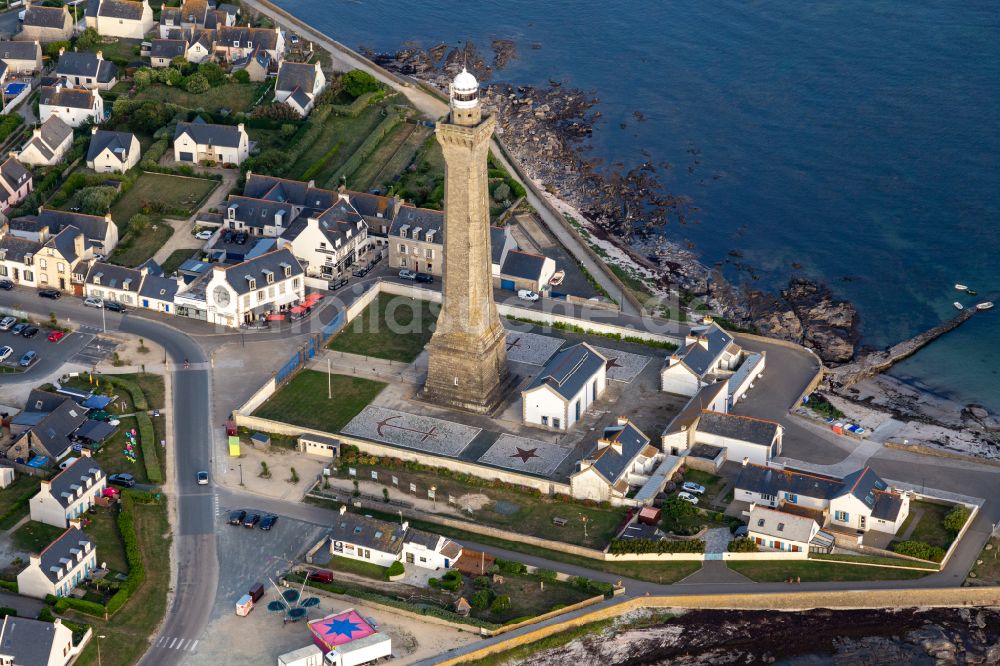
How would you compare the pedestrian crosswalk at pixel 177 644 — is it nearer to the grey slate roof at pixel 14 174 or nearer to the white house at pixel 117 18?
the grey slate roof at pixel 14 174

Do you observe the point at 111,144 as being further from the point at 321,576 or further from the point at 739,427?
the point at 739,427

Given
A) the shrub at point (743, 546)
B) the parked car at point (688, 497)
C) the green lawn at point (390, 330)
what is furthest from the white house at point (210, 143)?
the shrub at point (743, 546)

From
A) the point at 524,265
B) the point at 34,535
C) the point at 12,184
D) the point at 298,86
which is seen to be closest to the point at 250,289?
the point at 524,265

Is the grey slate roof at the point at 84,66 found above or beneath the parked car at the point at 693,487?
above

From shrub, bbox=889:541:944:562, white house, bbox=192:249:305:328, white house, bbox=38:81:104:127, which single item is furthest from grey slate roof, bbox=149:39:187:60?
shrub, bbox=889:541:944:562

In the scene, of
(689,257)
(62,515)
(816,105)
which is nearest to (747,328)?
(689,257)

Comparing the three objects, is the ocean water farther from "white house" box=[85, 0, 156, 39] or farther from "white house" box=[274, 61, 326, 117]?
"white house" box=[85, 0, 156, 39]
